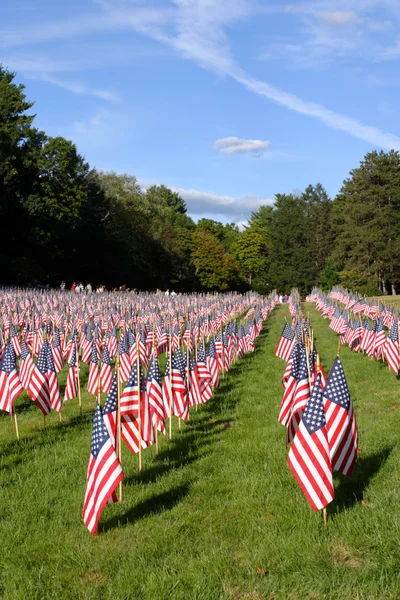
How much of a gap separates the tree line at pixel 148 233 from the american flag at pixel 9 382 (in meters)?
46.0

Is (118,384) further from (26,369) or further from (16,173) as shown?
(16,173)

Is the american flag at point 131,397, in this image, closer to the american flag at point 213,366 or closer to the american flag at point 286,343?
the american flag at point 213,366

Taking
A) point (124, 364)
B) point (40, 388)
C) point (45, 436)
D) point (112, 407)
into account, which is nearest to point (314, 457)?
point (112, 407)

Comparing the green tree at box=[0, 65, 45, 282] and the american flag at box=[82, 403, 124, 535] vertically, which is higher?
the green tree at box=[0, 65, 45, 282]

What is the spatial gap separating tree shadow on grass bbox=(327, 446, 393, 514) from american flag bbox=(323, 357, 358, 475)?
1.33ft

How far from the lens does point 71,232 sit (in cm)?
6856

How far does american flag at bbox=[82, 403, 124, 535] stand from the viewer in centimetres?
697

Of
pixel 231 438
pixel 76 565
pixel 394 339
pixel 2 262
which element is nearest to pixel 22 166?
pixel 2 262

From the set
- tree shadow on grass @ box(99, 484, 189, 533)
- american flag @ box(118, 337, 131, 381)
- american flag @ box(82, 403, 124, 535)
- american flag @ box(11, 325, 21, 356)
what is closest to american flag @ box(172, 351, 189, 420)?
american flag @ box(118, 337, 131, 381)

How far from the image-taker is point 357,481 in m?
8.47

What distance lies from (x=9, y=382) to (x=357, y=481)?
24.0 feet

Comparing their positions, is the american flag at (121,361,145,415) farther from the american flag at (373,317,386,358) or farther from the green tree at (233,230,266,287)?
the green tree at (233,230,266,287)

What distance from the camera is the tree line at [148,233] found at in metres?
60.1

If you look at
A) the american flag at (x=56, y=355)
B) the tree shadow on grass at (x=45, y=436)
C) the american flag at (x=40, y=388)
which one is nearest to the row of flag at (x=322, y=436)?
the tree shadow on grass at (x=45, y=436)
